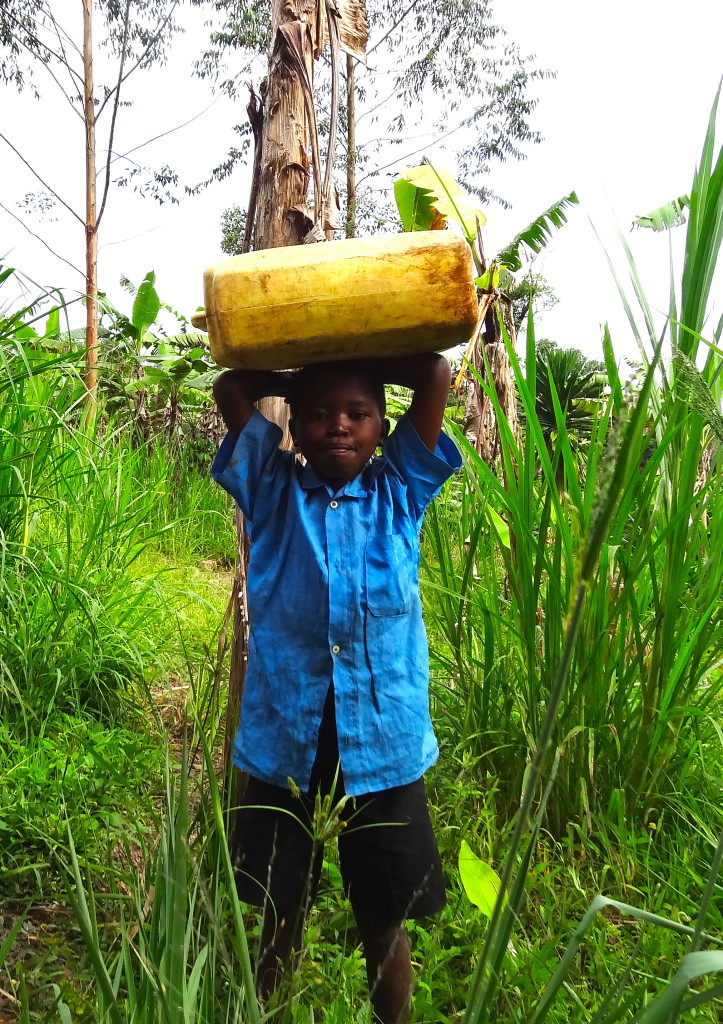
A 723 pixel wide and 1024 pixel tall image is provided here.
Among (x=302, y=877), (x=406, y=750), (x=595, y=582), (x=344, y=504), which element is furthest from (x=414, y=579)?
(x=302, y=877)

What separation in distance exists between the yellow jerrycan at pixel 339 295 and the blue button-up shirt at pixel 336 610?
25cm

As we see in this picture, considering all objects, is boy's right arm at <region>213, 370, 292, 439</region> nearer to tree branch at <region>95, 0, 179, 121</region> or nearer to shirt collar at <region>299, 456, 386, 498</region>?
shirt collar at <region>299, 456, 386, 498</region>

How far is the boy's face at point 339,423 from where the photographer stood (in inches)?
57.6

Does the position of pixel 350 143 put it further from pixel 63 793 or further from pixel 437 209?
pixel 63 793

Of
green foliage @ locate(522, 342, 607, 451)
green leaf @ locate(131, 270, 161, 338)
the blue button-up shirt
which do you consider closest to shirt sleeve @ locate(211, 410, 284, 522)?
the blue button-up shirt

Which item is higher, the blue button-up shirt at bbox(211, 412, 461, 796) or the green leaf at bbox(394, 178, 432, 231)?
the green leaf at bbox(394, 178, 432, 231)

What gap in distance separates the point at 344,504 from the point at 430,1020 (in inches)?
40.2

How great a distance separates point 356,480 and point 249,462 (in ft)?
0.73

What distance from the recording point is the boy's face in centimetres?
146

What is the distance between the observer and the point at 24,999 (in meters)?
0.86

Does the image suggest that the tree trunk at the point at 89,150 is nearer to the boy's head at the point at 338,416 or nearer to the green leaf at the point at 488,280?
the green leaf at the point at 488,280

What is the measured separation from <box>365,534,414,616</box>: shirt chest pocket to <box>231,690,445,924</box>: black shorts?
0.21 m

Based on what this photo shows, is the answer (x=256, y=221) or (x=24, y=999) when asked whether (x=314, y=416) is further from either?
(x=24, y=999)

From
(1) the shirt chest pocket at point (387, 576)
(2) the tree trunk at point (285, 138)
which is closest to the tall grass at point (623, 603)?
(1) the shirt chest pocket at point (387, 576)
